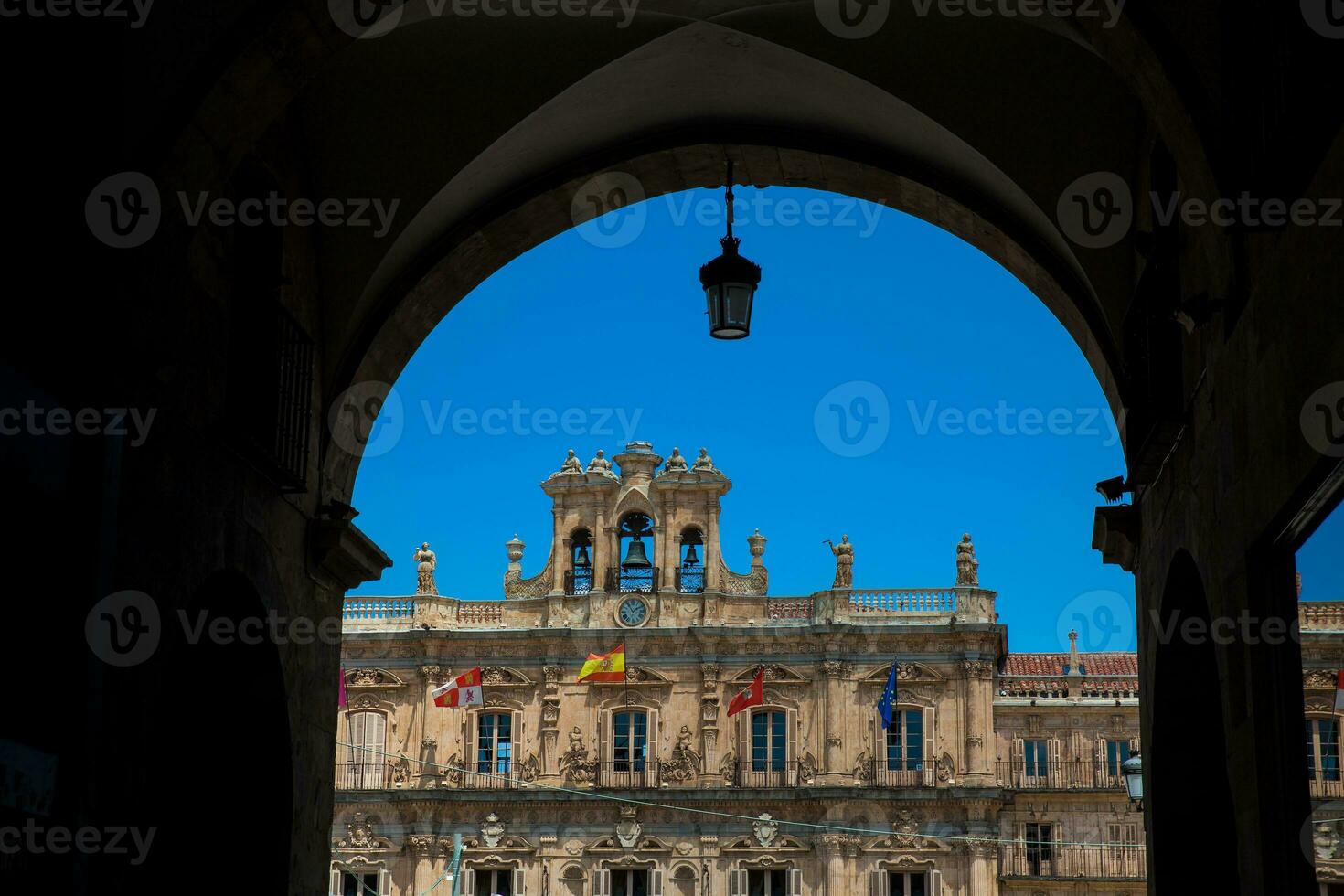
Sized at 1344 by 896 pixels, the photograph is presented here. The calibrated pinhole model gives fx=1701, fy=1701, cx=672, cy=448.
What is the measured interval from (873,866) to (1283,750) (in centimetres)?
3696

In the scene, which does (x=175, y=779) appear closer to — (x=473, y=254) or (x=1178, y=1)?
(x=473, y=254)

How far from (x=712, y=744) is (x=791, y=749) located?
196 centimetres

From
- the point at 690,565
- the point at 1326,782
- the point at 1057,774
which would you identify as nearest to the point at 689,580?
the point at 690,565

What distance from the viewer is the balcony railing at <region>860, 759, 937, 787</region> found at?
41781 mm

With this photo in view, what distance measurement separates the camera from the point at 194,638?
7.01 m

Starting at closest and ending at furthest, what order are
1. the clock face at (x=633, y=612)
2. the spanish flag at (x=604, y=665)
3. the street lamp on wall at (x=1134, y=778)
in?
the street lamp on wall at (x=1134, y=778) < the spanish flag at (x=604, y=665) < the clock face at (x=633, y=612)

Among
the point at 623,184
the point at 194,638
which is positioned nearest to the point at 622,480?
the point at 623,184

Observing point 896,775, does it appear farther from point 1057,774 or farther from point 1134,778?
point 1134,778

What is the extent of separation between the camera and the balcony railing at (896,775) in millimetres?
41781

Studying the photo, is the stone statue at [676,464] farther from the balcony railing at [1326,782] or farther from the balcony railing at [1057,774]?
the balcony railing at [1326,782]

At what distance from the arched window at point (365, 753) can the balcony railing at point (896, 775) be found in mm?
12097

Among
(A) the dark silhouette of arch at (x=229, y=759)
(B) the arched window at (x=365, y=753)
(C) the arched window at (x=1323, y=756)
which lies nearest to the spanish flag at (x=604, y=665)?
(B) the arched window at (x=365, y=753)

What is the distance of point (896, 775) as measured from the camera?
41.9 m

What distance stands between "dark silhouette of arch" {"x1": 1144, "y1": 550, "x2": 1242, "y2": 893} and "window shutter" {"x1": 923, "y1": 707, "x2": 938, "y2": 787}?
34.5 meters
